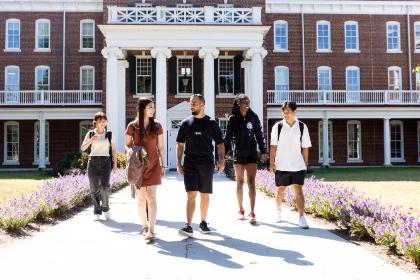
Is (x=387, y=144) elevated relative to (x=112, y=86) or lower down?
lower down

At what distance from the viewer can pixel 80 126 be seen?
106ft

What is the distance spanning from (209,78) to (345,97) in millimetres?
11236

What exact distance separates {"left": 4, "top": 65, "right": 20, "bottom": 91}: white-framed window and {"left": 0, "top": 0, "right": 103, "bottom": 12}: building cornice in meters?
3.83

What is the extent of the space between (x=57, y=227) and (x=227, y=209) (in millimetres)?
3798

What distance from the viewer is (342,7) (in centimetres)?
3422

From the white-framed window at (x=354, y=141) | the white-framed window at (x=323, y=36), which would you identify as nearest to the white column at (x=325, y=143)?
the white-framed window at (x=354, y=141)

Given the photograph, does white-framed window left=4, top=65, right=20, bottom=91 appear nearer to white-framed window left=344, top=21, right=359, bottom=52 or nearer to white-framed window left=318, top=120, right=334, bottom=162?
white-framed window left=318, top=120, right=334, bottom=162

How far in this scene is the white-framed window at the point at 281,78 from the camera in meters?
33.6

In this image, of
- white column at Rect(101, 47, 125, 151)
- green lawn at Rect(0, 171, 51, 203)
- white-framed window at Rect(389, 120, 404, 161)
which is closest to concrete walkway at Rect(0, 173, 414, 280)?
green lawn at Rect(0, 171, 51, 203)

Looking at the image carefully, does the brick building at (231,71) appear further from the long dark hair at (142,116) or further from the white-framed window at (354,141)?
the long dark hair at (142,116)

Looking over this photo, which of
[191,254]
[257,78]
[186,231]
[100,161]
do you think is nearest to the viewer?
[191,254]

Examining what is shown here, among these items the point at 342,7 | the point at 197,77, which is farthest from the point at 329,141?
the point at 197,77

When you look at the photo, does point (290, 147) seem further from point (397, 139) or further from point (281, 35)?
point (397, 139)

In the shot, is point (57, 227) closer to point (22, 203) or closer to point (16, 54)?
point (22, 203)
